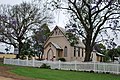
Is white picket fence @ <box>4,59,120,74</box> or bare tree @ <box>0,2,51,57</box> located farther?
bare tree @ <box>0,2,51,57</box>

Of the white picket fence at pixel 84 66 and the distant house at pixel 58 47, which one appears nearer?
the white picket fence at pixel 84 66

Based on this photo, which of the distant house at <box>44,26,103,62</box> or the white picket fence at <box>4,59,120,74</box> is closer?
the white picket fence at <box>4,59,120,74</box>

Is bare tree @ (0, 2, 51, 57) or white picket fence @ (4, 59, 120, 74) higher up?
bare tree @ (0, 2, 51, 57)

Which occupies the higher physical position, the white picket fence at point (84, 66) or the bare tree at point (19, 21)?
the bare tree at point (19, 21)

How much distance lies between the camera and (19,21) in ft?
156

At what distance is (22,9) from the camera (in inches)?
1875

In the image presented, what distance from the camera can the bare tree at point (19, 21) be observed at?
46.7 m

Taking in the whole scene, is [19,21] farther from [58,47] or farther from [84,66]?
[84,66]

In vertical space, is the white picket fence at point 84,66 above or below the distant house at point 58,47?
below

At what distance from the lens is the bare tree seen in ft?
153

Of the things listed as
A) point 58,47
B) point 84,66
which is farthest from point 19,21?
point 84,66

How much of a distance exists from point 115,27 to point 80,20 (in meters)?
4.44

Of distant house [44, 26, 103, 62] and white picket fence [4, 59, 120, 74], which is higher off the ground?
distant house [44, 26, 103, 62]

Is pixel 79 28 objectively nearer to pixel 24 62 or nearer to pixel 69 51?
pixel 24 62
